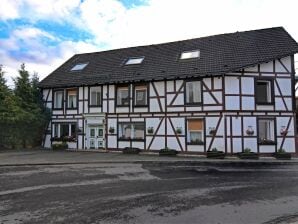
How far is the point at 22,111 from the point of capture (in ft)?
76.2

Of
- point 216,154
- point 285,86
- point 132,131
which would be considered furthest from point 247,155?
point 132,131

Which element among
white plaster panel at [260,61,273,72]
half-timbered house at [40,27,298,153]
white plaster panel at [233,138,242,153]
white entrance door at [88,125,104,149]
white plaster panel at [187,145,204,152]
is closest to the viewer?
white plaster panel at [233,138,242,153]

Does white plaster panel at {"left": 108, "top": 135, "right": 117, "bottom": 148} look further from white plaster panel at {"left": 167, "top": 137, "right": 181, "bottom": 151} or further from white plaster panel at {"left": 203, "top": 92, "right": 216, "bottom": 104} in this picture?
white plaster panel at {"left": 203, "top": 92, "right": 216, "bottom": 104}

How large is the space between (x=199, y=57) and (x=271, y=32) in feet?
17.4

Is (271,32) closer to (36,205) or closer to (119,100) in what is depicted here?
(119,100)

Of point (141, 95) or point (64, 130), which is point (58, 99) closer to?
point (64, 130)

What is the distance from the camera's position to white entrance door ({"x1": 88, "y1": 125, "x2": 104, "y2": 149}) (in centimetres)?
2333

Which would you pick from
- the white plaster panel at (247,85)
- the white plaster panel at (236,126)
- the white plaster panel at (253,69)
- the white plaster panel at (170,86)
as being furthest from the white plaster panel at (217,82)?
the white plaster panel at (170,86)

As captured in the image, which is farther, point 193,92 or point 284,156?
point 193,92

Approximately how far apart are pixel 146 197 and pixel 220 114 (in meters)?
12.1

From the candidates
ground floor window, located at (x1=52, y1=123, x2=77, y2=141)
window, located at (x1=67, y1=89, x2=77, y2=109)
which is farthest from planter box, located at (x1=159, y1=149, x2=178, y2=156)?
window, located at (x1=67, y1=89, x2=77, y2=109)

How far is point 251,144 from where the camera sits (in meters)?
19.6

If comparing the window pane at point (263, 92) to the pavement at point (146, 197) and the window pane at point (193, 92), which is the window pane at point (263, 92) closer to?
the window pane at point (193, 92)

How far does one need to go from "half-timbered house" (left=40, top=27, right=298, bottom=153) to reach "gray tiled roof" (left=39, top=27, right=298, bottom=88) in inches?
2.3
